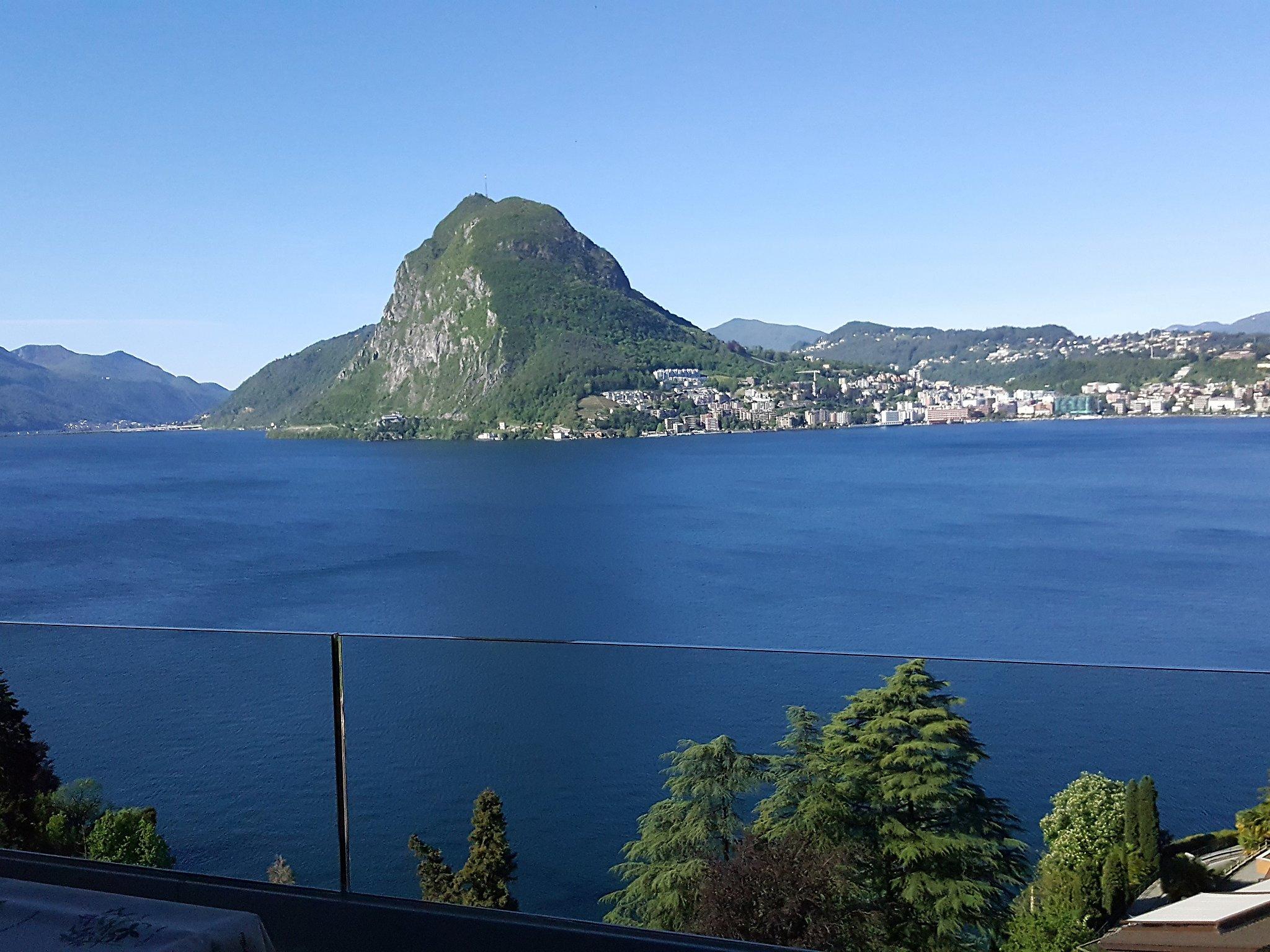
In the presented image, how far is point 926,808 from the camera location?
74.9 inches

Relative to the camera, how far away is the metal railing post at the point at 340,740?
2.13 m

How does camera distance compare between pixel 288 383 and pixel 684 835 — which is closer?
pixel 684 835

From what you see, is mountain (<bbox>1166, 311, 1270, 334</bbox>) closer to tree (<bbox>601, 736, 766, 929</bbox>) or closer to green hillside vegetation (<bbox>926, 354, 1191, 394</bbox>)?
green hillside vegetation (<bbox>926, 354, 1191, 394</bbox>)

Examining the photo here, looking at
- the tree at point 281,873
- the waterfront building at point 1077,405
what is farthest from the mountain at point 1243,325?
the tree at point 281,873

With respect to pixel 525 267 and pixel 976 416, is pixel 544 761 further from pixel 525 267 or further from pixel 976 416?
pixel 525 267

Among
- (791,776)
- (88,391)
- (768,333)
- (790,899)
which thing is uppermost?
(768,333)

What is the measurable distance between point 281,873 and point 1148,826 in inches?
64.6

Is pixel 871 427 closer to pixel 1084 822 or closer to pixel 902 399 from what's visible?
pixel 902 399

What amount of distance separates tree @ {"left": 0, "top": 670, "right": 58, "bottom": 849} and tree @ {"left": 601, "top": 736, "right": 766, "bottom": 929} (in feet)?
4.14

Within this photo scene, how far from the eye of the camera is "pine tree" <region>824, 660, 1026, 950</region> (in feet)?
6.08

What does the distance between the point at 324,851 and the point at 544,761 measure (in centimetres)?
50

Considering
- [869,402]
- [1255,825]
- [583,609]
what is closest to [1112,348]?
[869,402]

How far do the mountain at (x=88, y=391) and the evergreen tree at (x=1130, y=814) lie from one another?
134376 mm

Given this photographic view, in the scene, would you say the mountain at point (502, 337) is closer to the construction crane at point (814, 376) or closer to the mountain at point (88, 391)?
the construction crane at point (814, 376)
